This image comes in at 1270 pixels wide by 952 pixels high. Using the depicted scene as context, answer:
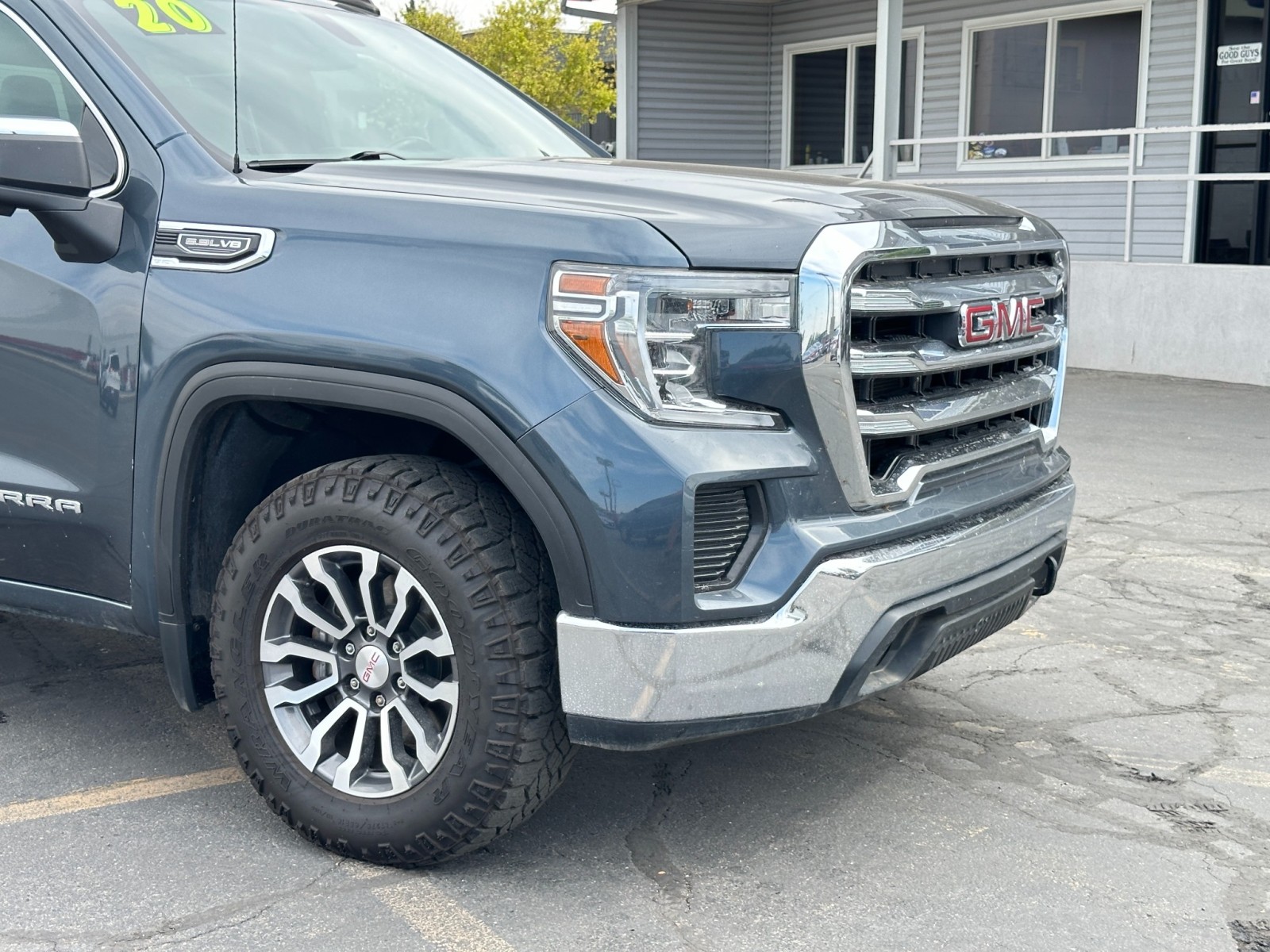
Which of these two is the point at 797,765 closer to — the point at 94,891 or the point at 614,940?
the point at 614,940

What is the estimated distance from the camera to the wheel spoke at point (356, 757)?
3158mm

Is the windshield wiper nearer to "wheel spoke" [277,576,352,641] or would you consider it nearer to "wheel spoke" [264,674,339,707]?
"wheel spoke" [277,576,352,641]

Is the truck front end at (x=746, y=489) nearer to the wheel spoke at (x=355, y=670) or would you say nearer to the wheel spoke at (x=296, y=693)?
the wheel spoke at (x=355, y=670)

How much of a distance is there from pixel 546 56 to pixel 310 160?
128 feet

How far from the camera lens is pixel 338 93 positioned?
13.1 ft

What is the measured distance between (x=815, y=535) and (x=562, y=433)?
1.79ft

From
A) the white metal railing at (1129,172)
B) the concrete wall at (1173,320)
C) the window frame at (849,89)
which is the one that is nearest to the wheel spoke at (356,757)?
the white metal railing at (1129,172)

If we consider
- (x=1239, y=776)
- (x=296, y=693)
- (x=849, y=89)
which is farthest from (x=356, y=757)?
(x=849, y=89)

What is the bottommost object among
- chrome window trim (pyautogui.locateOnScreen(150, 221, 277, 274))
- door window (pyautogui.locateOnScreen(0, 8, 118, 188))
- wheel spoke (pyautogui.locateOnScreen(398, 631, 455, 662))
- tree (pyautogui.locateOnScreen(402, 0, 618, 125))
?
wheel spoke (pyautogui.locateOnScreen(398, 631, 455, 662))

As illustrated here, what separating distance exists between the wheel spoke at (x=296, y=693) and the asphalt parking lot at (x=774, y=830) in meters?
0.36

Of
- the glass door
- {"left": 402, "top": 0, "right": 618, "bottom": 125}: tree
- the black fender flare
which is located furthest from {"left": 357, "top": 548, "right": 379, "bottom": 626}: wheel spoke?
{"left": 402, "top": 0, "right": 618, "bottom": 125}: tree

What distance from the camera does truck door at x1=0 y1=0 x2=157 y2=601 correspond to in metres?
3.28

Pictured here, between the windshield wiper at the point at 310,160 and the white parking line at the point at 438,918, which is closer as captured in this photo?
the white parking line at the point at 438,918

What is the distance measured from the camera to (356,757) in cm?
316
